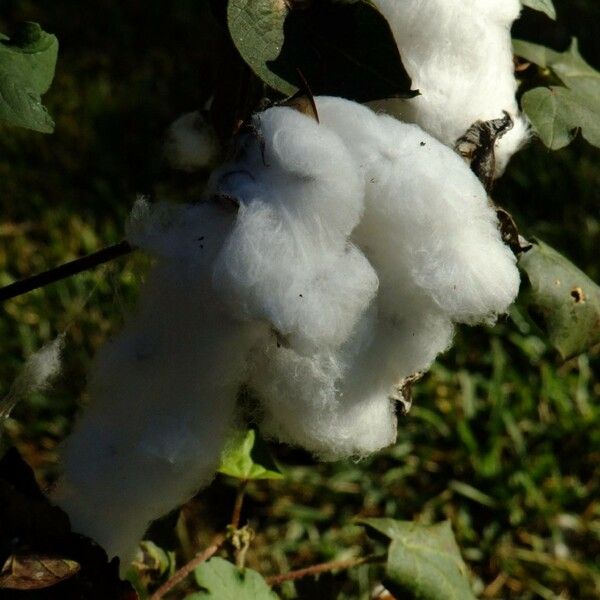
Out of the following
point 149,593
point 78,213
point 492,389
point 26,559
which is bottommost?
point 78,213

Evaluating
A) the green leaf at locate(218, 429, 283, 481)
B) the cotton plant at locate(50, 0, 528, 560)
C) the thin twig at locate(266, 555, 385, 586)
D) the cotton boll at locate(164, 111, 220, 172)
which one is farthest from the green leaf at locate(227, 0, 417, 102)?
the thin twig at locate(266, 555, 385, 586)

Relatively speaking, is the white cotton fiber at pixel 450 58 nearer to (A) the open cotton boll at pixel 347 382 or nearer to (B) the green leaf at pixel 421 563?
(A) the open cotton boll at pixel 347 382

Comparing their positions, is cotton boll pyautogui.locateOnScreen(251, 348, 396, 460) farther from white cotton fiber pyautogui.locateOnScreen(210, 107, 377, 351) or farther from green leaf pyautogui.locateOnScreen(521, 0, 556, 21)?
green leaf pyautogui.locateOnScreen(521, 0, 556, 21)

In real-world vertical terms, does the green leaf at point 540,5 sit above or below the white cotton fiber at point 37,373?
above

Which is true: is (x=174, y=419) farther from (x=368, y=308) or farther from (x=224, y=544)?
(x=224, y=544)

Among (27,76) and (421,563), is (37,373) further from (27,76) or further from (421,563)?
(421,563)

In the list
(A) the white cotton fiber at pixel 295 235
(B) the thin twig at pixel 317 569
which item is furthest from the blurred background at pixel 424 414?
Answer: (A) the white cotton fiber at pixel 295 235

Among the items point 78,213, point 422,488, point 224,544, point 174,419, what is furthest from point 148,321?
point 78,213
